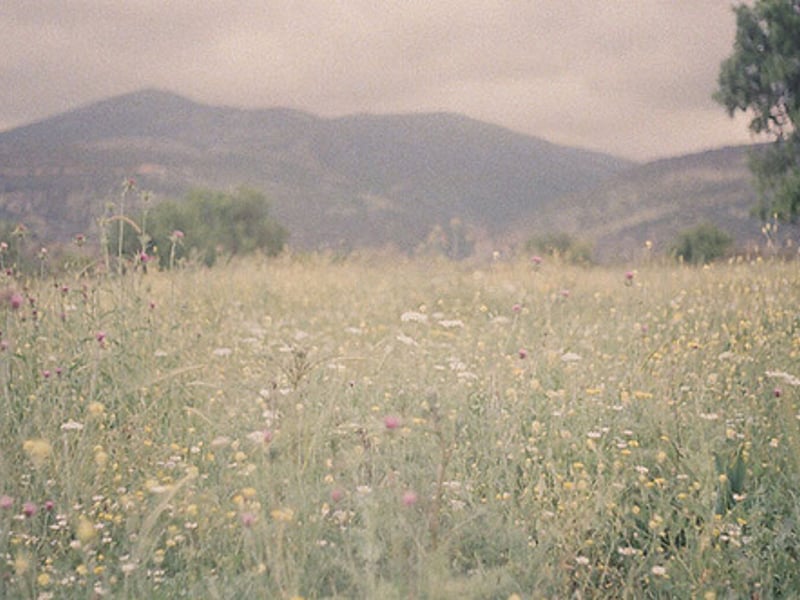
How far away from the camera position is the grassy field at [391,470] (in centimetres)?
222

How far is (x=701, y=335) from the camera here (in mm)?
5309

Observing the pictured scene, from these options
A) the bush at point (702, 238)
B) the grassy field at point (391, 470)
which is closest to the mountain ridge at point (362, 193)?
the bush at point (702, 238)

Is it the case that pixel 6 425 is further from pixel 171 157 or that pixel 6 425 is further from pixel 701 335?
pixel 171 157

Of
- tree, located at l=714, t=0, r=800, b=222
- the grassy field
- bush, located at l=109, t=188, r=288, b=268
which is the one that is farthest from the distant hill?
the grassy field

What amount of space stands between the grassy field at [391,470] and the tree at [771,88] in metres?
14.1

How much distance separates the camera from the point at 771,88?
17.4m

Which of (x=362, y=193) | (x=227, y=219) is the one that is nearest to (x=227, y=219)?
(x=227, y=219)

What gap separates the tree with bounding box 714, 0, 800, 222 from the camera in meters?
16.5

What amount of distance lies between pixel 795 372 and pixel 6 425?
448 centimetres

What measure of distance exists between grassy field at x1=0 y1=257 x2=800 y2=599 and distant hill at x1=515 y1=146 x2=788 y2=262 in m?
65.4

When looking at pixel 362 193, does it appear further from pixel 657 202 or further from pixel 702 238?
pixel 702 238

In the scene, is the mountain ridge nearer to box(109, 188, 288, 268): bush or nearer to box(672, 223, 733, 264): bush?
box(109, 188, 288, 268): bush

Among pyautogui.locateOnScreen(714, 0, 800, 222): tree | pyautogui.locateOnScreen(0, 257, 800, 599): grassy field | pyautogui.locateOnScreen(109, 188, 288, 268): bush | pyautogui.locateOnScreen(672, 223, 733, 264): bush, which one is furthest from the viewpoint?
pyautogui.locateOnScreen(109, 188, 288, 268): bush

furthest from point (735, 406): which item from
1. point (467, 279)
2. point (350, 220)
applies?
point (350, 220)
